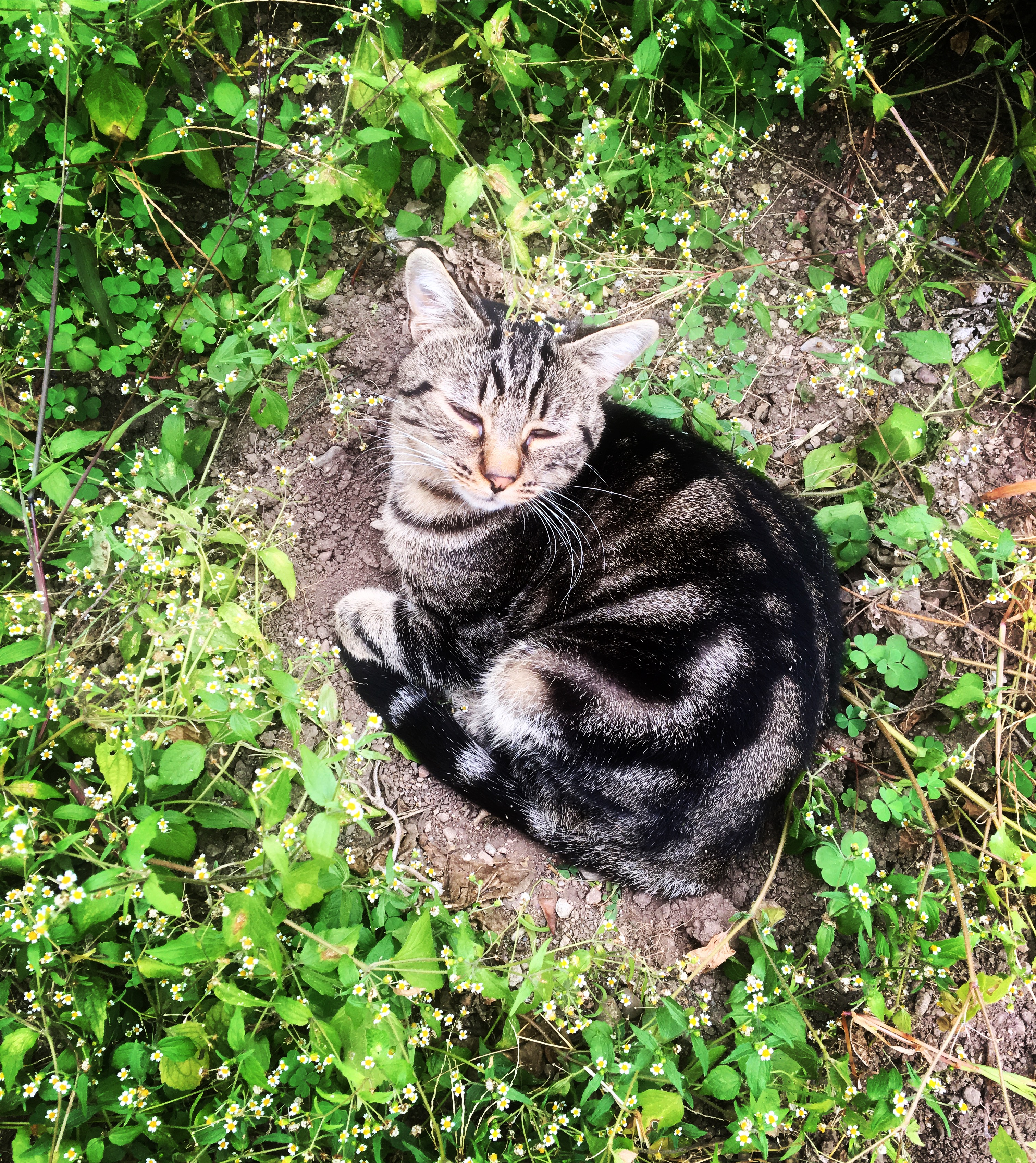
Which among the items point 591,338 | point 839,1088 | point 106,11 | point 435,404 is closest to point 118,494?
point 435,404

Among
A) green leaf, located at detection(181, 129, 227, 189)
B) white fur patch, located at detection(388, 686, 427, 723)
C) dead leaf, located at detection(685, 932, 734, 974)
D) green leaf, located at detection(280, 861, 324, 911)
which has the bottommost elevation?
dead leaf, located at detection(685, 932, 734, 974)

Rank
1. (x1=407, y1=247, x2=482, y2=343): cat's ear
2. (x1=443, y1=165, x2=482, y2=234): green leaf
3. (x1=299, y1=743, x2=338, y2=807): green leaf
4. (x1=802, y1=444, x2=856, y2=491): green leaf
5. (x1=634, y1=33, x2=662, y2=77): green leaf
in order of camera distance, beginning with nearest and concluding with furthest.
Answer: (x1=299, y1=743, x2=338, y2=807): green leaf
(x1=443, y1=165, x2=482, y2=234): green leaf
(x1=407, y1=247, x2=482, y2=343): cat's ear
(x1=634, y1=33, x2=662, y2=77): green leaf
(x1=802, y1=444, x2=856, y2=491): green leaf

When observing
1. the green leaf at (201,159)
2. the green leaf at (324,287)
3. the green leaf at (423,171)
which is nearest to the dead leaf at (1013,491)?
the green leaf at (423,171)

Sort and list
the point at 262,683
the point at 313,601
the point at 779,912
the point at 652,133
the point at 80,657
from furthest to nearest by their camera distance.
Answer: the point at 652,133 → the point at 313,601 → the point at 779,912 → the point at 80,657 → the point at 262,683

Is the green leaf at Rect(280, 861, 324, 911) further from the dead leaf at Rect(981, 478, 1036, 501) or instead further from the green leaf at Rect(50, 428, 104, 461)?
the dead leaf at Rect(981, 478, 1036, 501)

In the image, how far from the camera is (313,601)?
268cm

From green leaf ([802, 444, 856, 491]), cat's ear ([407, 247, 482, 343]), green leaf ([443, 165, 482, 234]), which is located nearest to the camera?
green leaf ([443, 165, 482, 234])

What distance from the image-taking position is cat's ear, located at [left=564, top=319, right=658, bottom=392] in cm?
239

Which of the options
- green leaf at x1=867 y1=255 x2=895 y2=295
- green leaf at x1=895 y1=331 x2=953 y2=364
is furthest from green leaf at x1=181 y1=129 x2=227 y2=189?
green leaf at x1=895 y1=331 x2=953 y2=364

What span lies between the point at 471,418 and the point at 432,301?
1.38 feet

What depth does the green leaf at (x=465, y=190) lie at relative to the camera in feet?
7.13

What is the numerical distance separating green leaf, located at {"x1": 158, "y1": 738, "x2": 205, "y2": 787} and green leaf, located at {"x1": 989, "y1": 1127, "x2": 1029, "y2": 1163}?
8.15 ft

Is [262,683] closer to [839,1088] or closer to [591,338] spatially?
[591,338]

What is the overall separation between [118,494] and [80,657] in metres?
0.55
